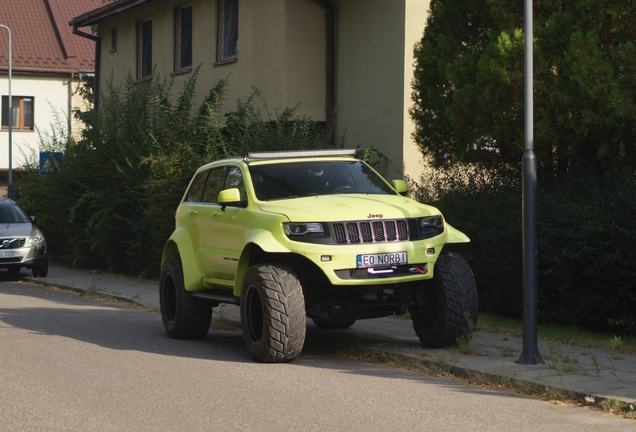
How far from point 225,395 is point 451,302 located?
2844 millimetres

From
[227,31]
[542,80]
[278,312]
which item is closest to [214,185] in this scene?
[278,312]

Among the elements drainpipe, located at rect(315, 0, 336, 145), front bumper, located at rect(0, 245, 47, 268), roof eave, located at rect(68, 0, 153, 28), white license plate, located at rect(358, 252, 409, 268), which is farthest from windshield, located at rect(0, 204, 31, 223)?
white license plate, located at rect(358, 252, 409, 268)

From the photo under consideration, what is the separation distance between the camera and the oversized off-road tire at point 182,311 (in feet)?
38.6

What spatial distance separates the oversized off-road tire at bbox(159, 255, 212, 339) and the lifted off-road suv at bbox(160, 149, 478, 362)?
154 millimetres

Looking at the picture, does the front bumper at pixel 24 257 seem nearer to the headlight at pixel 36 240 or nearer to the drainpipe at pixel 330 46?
the headlight at pixel 36 240

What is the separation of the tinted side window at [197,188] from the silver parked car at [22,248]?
10.6m

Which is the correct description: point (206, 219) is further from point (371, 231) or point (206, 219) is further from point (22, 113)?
point (22, 113)

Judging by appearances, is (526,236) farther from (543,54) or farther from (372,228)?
(543,54)

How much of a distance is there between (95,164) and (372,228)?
46.8ft

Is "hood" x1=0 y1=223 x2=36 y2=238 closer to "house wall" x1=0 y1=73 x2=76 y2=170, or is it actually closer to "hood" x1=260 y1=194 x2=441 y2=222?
"hood" x1=260 y1=194 x2=441 y2=222

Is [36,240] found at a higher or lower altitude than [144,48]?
lower

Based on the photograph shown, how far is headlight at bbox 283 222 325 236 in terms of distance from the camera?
9695mm

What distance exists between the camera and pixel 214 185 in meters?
11.9

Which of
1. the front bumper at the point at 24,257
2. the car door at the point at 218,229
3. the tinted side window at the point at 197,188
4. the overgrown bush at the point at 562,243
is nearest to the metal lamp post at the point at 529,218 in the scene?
the overgrown bush at the point at 562,243
